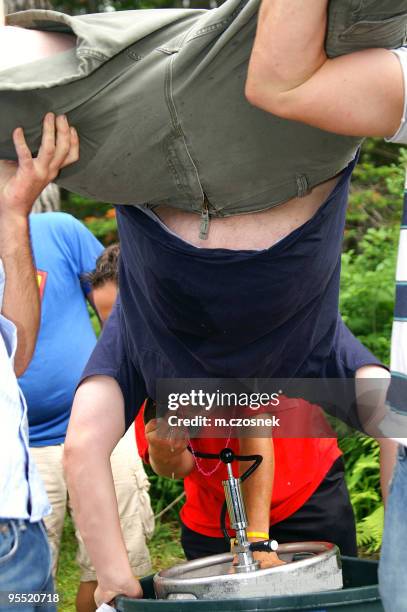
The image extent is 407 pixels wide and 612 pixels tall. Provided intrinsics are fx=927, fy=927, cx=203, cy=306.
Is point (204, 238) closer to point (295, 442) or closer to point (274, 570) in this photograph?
point (274, 570)

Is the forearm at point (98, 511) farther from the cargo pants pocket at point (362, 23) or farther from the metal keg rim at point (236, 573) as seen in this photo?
the cargo pants pocket at point (362, 23)

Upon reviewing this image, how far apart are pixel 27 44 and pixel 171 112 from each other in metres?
0.32

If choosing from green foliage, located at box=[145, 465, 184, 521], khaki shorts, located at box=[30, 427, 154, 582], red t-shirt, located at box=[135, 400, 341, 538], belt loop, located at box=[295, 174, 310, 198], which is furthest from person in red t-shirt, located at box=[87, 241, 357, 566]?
green foliage, located at box=[145, 465, 184, 521]

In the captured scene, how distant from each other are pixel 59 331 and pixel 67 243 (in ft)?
1.29

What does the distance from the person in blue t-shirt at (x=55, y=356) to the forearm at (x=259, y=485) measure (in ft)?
4.14

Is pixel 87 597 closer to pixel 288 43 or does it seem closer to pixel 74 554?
pixel 74 554

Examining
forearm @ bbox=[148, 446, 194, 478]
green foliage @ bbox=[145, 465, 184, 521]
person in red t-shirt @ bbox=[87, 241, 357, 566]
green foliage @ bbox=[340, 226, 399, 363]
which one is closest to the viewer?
forearm @ bbox=[148, 446, 194, 478]

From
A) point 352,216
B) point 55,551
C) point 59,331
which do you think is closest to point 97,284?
point 59,331

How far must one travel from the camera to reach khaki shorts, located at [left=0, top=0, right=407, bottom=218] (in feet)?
5.75

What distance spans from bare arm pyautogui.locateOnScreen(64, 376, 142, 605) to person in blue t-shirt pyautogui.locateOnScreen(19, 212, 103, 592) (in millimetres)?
1279

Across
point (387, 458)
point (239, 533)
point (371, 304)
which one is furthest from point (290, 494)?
point (371, 304)

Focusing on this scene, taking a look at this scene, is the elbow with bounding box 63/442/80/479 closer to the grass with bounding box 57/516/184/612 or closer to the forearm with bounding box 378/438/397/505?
the forearm with bounding box 378/438/397/505

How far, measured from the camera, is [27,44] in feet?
5.98

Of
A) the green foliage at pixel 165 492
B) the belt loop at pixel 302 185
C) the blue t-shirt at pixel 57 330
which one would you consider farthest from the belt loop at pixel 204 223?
the green foliage at pixel 165 492
